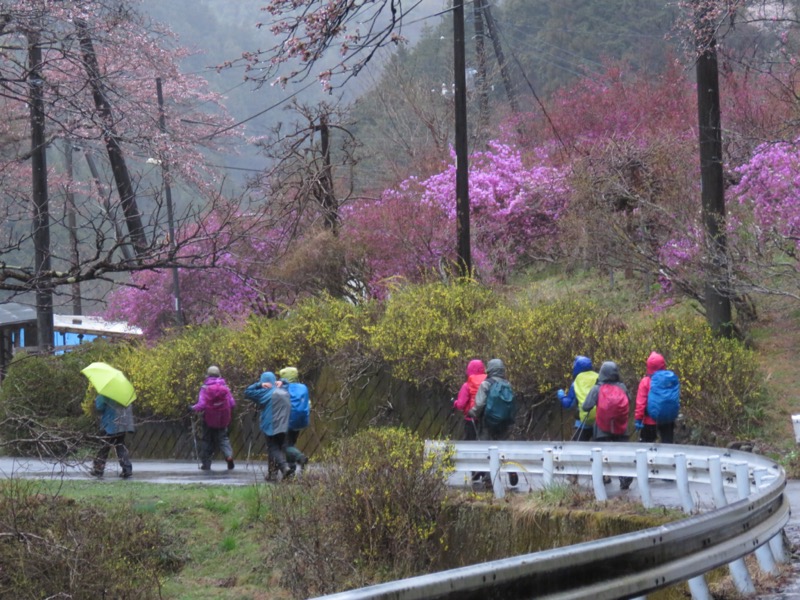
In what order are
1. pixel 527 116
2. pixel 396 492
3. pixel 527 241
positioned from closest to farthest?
pixel 396 492 < pixel 527 241 < pixel 527 116

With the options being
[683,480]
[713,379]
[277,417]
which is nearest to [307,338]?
[277,417]

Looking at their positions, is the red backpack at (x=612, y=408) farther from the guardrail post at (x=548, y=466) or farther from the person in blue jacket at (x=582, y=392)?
the guardrail post at (x=548, y=466)

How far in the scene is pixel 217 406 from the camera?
1756 centimetres

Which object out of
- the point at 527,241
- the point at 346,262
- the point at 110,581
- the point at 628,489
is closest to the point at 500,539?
the point at 628,489

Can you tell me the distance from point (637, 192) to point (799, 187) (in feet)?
17.5

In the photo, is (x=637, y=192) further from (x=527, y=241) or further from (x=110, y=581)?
(x=110, y=581)

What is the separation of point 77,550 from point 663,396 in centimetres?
679

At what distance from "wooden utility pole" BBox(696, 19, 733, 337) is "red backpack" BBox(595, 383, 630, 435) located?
4.49 m

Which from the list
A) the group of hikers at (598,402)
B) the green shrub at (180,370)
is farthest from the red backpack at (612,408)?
the green shrub at (180,370)

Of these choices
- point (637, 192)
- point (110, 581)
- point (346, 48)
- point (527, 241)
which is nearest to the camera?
point (346, 48)

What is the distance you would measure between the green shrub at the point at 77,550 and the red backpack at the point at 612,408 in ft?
17.3

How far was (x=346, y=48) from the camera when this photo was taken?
21.2 ft

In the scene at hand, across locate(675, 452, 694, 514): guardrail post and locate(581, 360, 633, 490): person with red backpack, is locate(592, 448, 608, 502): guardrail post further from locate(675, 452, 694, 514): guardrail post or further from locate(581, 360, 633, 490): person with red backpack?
locate(581, 360, 633, 490): person with red backpack

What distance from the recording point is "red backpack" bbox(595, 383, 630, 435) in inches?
491
